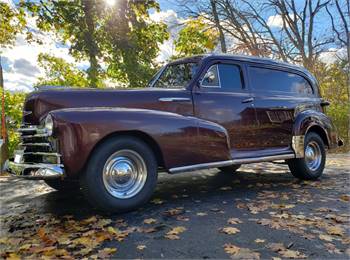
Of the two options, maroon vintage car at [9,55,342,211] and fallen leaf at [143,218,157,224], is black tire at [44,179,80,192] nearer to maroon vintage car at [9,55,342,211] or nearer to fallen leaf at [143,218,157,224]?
maroon vintage car at [9,55,342,211]

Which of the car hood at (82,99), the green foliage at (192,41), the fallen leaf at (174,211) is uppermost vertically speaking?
the green foliage at (192,41)

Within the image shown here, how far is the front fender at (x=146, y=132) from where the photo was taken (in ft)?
13.0

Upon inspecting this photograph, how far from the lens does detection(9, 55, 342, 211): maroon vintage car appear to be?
4.06 meters

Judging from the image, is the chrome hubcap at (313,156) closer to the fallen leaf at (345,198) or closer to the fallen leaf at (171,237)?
the fallen leaf at (345,198)

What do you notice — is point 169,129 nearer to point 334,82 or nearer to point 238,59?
point 238,59

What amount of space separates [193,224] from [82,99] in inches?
81.3

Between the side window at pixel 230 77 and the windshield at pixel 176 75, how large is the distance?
1.51ft

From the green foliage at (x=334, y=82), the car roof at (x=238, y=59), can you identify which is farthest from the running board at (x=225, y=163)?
the green foliage at (x=334, y=82)

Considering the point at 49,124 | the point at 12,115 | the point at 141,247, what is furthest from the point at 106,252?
the point at 12,115

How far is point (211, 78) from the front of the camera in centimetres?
557

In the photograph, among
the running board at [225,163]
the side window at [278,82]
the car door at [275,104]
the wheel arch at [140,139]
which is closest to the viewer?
the wheel arch at [140,139]

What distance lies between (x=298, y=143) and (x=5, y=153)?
7.78 metres

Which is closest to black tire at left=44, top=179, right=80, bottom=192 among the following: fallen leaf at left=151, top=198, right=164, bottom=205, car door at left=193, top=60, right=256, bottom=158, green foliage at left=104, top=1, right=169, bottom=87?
fallen leaf at left=151, top=198, right=164, bottom=205

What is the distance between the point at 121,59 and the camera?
14.2 m
